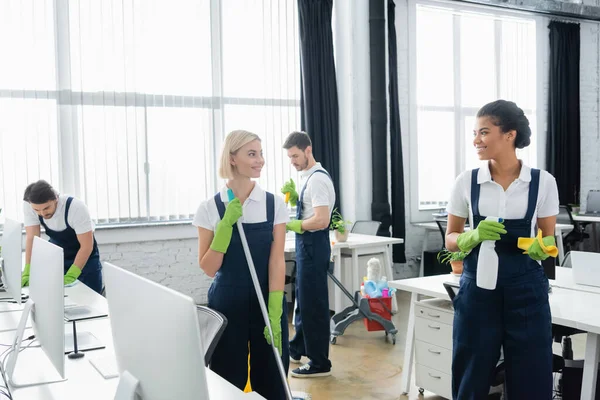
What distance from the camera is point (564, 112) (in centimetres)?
820

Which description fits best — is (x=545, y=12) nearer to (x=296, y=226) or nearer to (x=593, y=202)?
(x=593, y=202)

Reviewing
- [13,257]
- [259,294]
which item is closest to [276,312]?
[259,294]

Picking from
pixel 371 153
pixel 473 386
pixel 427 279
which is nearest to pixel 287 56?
pixel 371 153

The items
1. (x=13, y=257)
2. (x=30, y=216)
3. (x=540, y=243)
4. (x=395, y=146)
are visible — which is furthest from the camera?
(x=395, y=146)

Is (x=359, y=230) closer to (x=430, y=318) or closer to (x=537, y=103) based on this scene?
(x=430, y=318)

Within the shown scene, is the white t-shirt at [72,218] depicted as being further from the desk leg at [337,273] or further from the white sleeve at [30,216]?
the desk leg at [337,273]

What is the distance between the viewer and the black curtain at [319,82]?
6.35 m

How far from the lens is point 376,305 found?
486 cm

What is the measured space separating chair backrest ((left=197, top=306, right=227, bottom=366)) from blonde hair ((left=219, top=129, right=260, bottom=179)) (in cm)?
63

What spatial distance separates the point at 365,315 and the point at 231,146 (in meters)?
2.61

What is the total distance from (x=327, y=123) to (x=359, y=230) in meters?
1.20

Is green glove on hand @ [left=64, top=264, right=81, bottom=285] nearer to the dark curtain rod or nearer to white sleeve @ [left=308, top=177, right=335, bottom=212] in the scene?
white sleeve @ [left=308, top=177, right=335, bottom=212]

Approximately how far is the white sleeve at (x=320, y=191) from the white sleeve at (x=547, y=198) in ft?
5.12

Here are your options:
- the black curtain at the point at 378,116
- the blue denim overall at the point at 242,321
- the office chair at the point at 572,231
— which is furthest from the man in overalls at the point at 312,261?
the office chair at the point at 572,231
